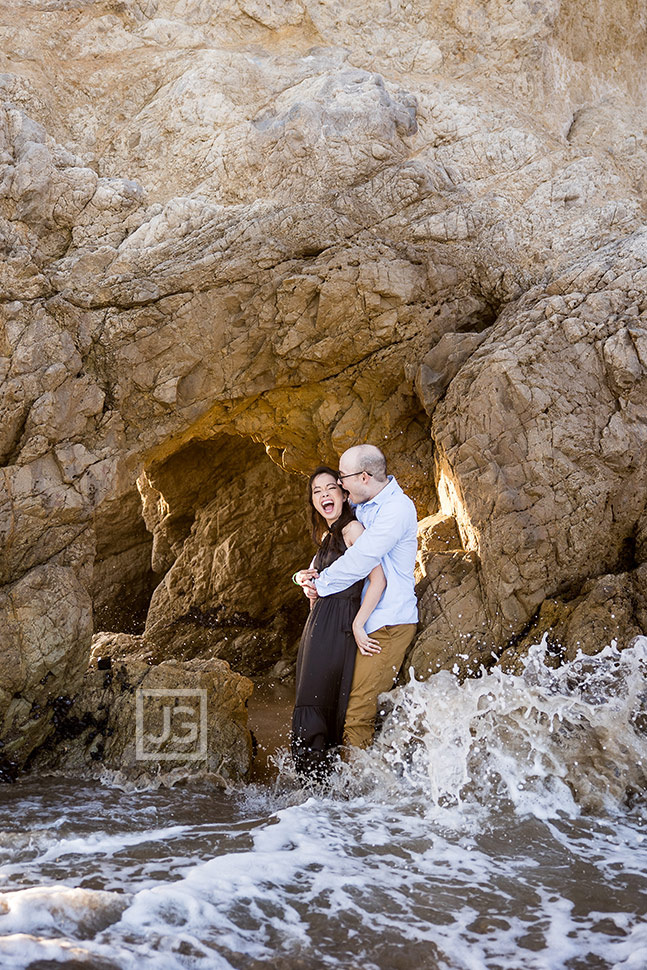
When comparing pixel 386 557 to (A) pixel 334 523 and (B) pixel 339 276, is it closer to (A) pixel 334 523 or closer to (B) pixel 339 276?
(A) pixel 334 523

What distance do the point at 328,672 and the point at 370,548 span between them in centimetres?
81

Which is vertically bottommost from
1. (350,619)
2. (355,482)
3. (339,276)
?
(350,619)

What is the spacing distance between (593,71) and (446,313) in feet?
9.43

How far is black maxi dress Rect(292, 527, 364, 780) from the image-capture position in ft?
15.3

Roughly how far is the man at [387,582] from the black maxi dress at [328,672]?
0.08m

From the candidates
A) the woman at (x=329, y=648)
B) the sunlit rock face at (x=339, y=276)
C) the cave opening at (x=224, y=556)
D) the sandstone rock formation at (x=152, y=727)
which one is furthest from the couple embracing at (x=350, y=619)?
the cave opening at (x=224, y=556)

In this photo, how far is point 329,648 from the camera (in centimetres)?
470

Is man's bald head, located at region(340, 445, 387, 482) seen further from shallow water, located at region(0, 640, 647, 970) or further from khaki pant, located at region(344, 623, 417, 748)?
shallow water, located at region(0, 640, 647, 970)

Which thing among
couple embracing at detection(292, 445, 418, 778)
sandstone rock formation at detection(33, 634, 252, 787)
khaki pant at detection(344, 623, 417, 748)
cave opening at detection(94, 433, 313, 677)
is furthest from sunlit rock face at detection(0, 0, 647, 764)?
cave opening at detection(94, 433, 313, 677)

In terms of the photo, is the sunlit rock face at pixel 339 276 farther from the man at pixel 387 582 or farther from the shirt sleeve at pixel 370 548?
the shirt sleeve at pixel 370 548

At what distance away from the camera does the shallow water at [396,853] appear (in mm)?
2652

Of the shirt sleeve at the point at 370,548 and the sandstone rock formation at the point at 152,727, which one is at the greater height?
the shirt sleeve at the point at 370,548

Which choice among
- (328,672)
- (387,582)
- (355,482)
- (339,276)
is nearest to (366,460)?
(355,482)

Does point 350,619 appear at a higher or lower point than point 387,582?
lower
